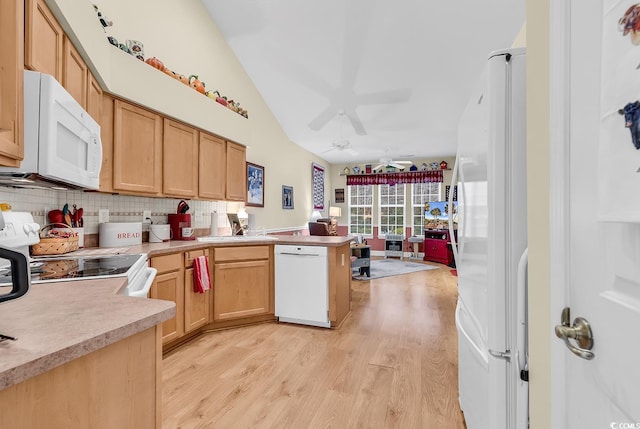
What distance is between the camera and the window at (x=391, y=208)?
7.88m

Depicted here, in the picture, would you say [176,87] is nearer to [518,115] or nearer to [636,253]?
[518,115]

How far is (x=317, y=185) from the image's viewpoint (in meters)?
7.23

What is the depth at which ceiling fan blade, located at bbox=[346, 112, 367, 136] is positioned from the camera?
491 centimetres

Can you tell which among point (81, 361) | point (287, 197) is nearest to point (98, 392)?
point (81, 361)

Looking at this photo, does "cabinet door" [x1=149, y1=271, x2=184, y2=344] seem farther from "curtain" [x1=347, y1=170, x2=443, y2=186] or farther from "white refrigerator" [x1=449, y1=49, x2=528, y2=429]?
"curtain" [x1=347, y1=170, x2=443, y2=186]

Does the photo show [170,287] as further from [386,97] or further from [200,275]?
[386,97]

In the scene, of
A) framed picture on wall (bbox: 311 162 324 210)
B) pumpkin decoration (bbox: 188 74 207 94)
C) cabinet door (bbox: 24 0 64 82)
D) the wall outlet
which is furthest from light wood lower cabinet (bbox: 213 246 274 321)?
framed picture on wall (bbox: 311 162 324 210)

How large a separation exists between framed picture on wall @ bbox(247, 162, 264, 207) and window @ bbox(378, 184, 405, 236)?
174 inches

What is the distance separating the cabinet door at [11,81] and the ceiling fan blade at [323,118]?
12.1 ft

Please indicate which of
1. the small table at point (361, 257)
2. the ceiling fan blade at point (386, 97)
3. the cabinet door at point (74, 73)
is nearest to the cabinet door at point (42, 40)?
the cabinet door at point (74, 73)

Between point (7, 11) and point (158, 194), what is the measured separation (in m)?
1.62

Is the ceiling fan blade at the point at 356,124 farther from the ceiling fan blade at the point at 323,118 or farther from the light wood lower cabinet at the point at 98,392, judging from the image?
the light wood lower cabinet at the point at 98,392

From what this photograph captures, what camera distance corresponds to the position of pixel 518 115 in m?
0.97

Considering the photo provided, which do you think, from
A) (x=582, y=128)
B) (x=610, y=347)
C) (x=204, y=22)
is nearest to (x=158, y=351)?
(x=610, y=347)
